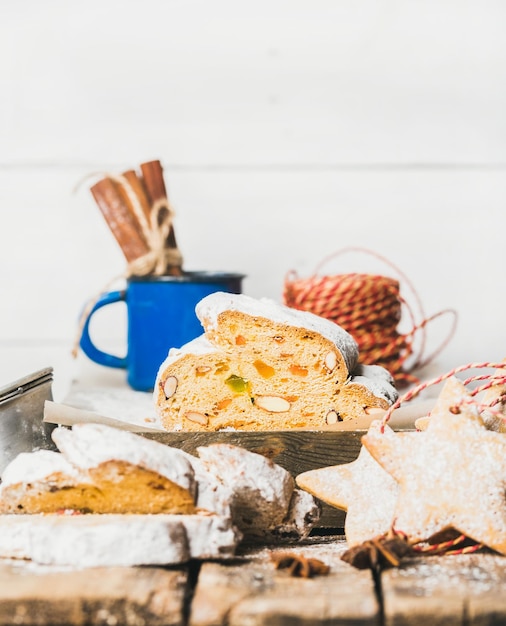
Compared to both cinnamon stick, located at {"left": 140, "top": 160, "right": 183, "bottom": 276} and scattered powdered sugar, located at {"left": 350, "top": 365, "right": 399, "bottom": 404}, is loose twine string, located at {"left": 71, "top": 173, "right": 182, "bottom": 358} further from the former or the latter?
scattered powdered sugar, located at {"left": 350, "top": 365, "right": 399, "bottom": 404}

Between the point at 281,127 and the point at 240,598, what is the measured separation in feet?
5.67

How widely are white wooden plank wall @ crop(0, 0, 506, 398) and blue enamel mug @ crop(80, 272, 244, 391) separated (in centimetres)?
55

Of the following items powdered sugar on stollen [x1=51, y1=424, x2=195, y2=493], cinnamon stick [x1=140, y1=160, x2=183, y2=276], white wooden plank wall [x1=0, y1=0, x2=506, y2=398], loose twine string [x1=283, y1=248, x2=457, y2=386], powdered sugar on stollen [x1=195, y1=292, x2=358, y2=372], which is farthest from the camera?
white wooden plank wall [x1=0, y1=0, x2=506, y2=398]

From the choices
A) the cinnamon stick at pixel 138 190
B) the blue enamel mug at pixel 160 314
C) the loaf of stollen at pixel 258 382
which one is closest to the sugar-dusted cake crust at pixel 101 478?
the loaf of stollen at pixel 258 382

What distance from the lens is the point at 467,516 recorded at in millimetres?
901

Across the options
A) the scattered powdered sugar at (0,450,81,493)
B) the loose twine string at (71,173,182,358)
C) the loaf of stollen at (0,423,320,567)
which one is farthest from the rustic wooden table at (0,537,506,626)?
the loose twine string at (71,173,182,358)

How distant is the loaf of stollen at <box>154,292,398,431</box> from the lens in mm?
1349

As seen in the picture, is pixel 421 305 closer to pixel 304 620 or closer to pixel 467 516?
pixel 467 516

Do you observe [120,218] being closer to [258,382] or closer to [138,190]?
[138,190]

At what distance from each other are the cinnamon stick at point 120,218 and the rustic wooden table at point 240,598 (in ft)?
3.59

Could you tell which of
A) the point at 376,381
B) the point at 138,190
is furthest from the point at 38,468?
the point at 138,190

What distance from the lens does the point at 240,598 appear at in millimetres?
764

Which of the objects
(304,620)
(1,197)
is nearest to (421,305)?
(1,197)

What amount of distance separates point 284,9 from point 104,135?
593mm
